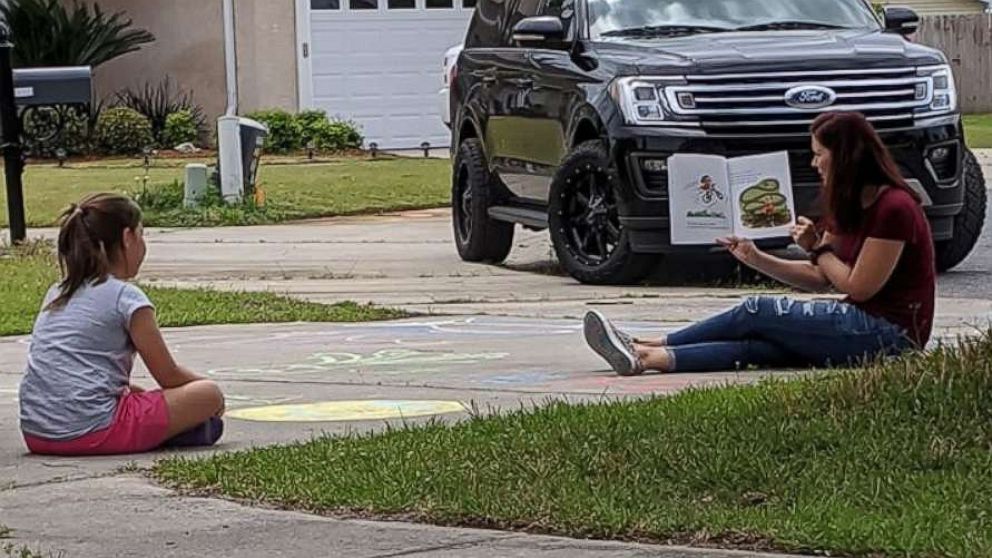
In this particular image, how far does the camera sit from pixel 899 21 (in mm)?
12383

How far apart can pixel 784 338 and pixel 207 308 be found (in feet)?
12.8

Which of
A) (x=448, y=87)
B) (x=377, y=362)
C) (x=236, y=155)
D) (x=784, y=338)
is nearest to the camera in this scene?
(x=784, y=338)

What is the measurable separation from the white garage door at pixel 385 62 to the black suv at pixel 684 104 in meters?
13.1

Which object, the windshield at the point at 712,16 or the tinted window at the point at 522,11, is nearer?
the windshield at the point at 712,16

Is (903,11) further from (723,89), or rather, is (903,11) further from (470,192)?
(470,192)

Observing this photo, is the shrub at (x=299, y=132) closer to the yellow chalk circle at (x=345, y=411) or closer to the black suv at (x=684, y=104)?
the black suv at (x=684, y=104)

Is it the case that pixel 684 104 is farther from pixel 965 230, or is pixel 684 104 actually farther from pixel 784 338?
pixel 784 338

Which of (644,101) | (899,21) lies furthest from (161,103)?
(644,101)

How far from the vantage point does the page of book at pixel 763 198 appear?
9.72m

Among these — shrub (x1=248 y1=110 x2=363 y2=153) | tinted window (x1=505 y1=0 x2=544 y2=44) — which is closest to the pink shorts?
tinted window (x1=505 y1=0 x2=544 y2=44)

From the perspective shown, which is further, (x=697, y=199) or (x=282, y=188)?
(x=282, y=188)

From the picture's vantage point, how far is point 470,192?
13898 millimetres

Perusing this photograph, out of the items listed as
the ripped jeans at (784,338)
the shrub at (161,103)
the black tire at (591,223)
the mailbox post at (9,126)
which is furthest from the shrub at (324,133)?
the ripped jeans at (784,338)

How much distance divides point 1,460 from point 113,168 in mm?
15881
